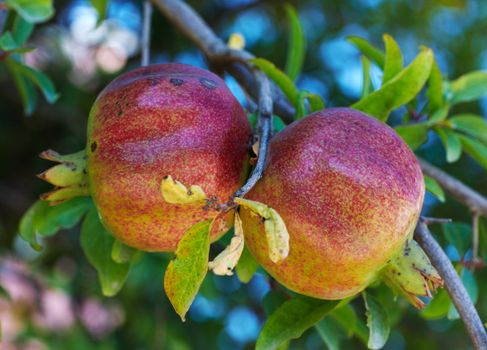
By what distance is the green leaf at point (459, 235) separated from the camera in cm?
168

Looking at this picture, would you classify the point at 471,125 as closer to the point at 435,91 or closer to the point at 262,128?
the point at 435,91

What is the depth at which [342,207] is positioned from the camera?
104cm

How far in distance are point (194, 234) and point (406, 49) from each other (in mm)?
3077

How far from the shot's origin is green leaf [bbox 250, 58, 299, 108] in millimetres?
1402

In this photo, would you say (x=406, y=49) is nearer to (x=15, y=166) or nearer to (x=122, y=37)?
(x=122, y=37)

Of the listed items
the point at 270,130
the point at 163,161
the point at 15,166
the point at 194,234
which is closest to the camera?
the point at 194,234

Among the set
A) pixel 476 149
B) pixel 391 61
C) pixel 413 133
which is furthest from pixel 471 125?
pixel 391 61

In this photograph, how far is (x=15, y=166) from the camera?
11.3 feet

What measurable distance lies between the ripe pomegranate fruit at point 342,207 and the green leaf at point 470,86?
827 millimetres

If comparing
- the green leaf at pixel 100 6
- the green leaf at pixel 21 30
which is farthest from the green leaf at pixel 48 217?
the green leaf at pixel 100 6

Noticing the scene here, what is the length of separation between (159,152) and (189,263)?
0.24 m

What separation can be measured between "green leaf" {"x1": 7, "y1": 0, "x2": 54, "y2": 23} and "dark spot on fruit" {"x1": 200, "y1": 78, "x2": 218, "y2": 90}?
1.81ft

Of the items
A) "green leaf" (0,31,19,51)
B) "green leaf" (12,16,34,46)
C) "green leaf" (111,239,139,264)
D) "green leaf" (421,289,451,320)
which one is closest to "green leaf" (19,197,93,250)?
Answer: "green leaf" (111,239,139,264)

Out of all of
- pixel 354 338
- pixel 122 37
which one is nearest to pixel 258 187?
pixel 354 338
